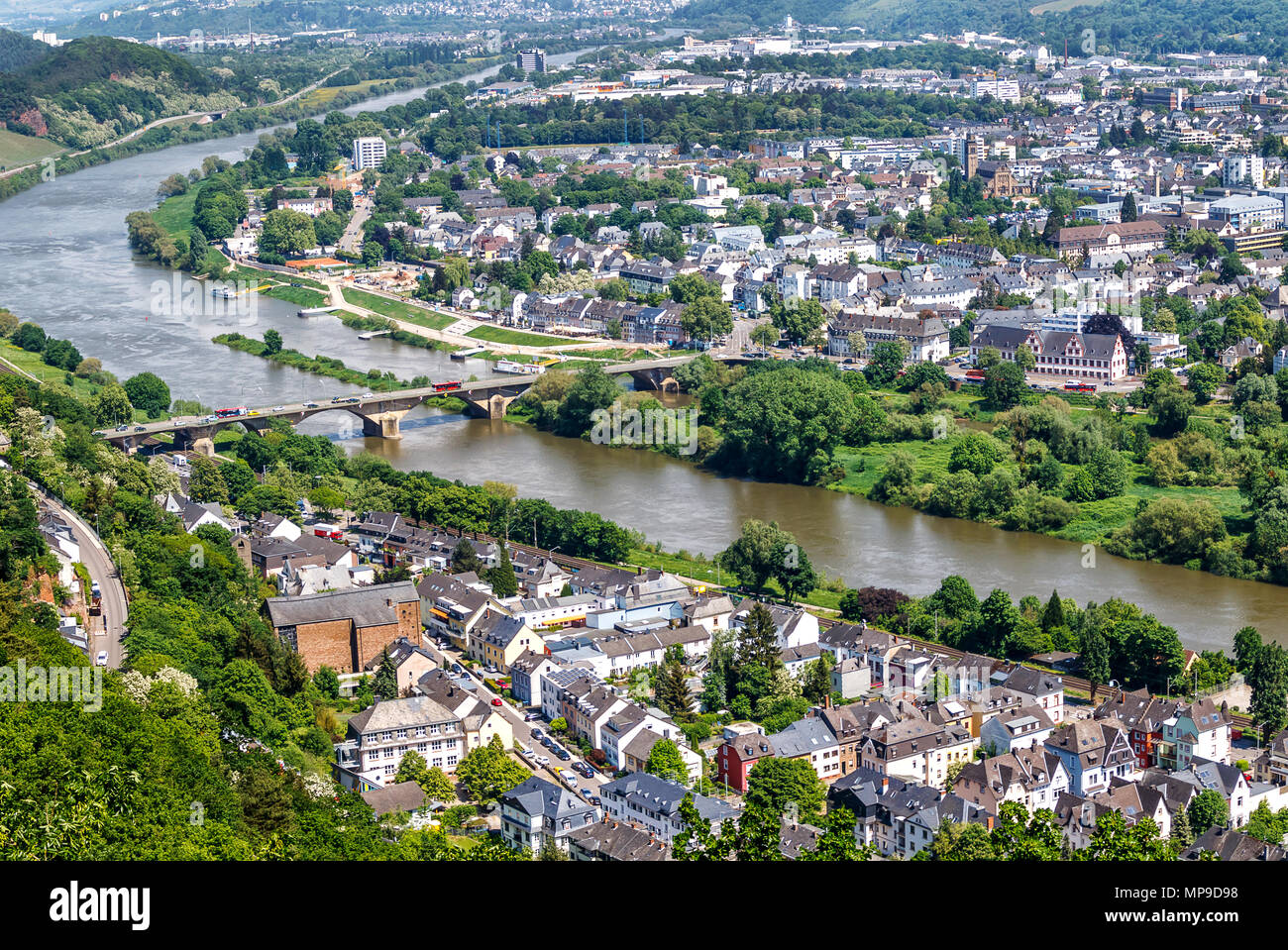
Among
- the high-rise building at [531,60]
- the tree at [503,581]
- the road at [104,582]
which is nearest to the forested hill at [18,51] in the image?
the high-rise building at [531,60]

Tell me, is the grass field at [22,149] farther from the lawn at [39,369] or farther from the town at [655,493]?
the lawn at [39,369]

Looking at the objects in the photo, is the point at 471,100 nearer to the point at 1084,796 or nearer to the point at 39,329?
the point at 39,329

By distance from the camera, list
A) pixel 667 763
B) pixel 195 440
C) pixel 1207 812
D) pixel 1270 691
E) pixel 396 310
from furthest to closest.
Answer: pixel 396 310 < pixel 195 440 < pixel 1270 691 < pixel 667 763 < pixel 1207 812

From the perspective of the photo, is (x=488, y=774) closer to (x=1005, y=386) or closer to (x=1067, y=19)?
(x=1005, y=386)

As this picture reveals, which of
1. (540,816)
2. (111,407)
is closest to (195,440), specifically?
(111,407)

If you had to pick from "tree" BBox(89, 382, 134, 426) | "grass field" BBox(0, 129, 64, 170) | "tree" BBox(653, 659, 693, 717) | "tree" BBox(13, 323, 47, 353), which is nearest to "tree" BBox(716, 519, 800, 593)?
"tree" BBox(653, 659, 693, 717)

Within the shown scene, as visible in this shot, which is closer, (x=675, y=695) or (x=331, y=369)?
(x=675, y=695)
